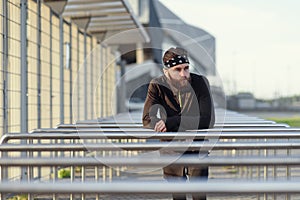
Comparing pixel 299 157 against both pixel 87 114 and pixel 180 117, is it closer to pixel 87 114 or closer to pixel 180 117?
pixel 180 117

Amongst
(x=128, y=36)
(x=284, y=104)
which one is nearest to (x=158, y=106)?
(x=128, y=36)

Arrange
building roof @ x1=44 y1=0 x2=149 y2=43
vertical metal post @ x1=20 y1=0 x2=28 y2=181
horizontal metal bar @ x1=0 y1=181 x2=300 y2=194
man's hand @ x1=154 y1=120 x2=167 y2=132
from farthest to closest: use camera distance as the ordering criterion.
→ building roof @ x1=44 y1=0 x2=149 y2=43 < vertical metal post @ x1=20 y1=0 x2=28 y2=181 < man's hand @ x1=154 y1=120 x2=167 y2=132 < horizontal metal bar @ x1=0 y1=181 x2=300 y2=194

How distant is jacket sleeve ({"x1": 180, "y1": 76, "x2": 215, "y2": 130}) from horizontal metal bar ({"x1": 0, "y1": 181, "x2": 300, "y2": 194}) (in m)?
2.33

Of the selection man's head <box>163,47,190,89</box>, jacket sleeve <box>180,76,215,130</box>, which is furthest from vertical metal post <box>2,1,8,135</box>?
jacket sleeve <box>180,76,215,130</box>

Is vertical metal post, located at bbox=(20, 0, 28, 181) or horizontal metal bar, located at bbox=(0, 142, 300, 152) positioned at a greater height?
vertical metal post, located at bbox=(20, 0, 28, 181)

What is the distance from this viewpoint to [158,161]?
212 cm

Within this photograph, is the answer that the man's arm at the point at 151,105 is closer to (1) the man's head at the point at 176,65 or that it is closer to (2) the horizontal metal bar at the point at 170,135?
(1) the man's head at the point at 176,65

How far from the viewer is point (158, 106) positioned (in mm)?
4090

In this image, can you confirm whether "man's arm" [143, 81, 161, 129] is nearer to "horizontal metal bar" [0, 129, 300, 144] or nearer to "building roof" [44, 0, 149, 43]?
"horizontal metal bar" [0, 129, 300, 144]

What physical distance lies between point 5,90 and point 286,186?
16.9 ft

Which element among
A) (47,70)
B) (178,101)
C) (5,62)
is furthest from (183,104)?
(47,70)

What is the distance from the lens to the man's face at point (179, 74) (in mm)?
3926

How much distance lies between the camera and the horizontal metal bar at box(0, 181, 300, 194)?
63.0 inches

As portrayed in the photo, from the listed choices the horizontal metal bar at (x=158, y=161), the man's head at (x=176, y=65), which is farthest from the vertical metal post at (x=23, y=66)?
the horizontal metal bar at (x=158, y=161)
